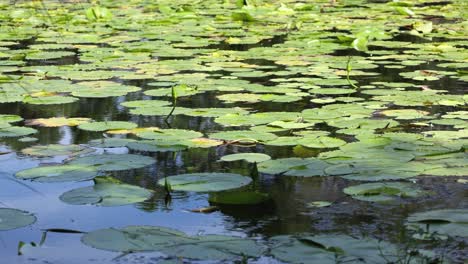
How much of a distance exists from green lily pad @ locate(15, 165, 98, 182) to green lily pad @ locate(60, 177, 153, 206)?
12 centimetres

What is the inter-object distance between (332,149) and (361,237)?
1.02 m

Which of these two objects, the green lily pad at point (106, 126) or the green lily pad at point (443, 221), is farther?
the green lily pad at point (106, 126)

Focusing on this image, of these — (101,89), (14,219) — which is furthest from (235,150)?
(101,89)

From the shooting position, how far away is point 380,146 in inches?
130

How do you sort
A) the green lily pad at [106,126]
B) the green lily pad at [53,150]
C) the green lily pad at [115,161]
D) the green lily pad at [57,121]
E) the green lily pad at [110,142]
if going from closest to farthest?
the green lily pad at [115,161] → the green lily pad at [53,150] → the green lily pad at [110,142] → the green lily pad at [106,126] → the green lily pad at [57,121]

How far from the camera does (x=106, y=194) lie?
2.72 meters

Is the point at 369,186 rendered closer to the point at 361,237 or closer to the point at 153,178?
the point at 361,237

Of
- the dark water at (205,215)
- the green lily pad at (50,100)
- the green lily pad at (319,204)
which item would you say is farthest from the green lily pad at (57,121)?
the green lily pad at (319,204)

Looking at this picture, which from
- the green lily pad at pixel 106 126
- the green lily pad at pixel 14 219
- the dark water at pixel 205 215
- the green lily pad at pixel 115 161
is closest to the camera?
the dark water at pixel 205 215

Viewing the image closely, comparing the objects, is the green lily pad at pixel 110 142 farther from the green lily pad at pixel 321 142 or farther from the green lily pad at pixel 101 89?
the green lily pad at pixel 101 89

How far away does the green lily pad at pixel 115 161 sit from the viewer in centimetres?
304

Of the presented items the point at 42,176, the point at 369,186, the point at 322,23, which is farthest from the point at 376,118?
the point at 322,23

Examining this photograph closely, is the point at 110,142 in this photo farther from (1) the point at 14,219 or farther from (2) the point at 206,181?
(1) the point at 14,219

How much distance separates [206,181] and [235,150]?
0.49 m
